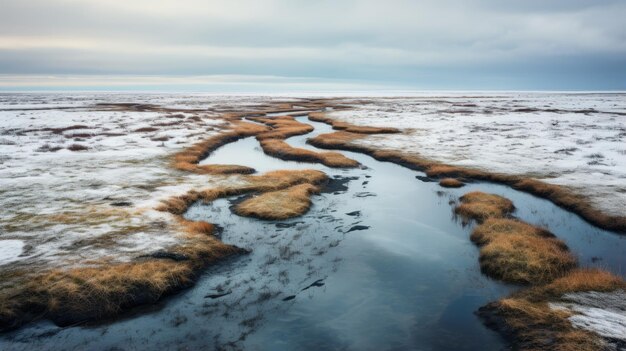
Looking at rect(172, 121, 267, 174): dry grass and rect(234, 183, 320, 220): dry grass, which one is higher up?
rect(172, 121, 267, 174): dry grass

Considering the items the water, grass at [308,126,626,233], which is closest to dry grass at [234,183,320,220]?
the water

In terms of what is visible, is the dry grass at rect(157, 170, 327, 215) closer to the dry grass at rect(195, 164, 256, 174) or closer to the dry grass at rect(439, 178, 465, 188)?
the dry grass at rect(195, 164, 256, 174)

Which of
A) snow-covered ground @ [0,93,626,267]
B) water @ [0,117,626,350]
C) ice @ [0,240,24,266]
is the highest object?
snow-covered ground @ [0,93,626,267]

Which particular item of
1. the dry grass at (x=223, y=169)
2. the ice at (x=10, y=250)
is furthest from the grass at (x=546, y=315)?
the dry grass at (x=223, y=169)

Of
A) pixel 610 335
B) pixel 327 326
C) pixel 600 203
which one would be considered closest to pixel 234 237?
pixel 327 326

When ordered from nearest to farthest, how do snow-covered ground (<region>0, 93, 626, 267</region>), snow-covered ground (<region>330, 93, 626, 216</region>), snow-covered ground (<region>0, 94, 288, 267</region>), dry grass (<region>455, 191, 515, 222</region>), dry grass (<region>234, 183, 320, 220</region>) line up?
snow-covered ground (<region>0, 94, 288, 267</region>), snow-covered ground (<region>0, 93, 626, 267</region>), dry grass (<region>455, 191, 515, 222</region>), dry grass (<region>234, 183, 320, 220</region>), snow-covered ground (<region>330, 93, 626, 216</region>)

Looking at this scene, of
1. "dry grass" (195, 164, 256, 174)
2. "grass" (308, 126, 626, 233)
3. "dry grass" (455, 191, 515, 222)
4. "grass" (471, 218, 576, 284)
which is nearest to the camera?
"grass" (471, 218, 576, 284)

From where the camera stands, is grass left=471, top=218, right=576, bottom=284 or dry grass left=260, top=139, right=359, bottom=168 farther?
dry grass left=260, top=139, right=359, bottom=168
